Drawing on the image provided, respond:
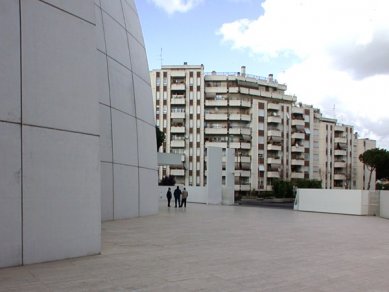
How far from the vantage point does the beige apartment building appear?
297 ft

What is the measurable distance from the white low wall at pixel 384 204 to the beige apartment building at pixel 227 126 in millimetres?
59069

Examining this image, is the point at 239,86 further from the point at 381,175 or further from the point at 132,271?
the point at 132,271

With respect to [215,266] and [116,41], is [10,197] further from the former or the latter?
[116,41]

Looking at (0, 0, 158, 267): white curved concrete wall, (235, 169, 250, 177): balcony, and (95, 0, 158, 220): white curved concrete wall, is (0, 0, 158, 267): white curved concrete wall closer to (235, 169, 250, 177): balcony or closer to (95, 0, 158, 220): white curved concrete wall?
(95, 0, 158, 220): white curved concrete wall

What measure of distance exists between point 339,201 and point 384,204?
288 cm

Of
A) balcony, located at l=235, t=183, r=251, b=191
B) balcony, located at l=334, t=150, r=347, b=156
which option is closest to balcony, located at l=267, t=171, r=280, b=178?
balcony, located at l=235, t=183, r=251, b=191

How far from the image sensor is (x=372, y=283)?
27.0 feet

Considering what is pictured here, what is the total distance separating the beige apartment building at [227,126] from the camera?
9056cm

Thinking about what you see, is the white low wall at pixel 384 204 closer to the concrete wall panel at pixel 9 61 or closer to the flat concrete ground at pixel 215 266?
the flat concrete ground at pixel 215 266

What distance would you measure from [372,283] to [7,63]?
846 cm

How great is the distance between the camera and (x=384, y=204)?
27859 mm

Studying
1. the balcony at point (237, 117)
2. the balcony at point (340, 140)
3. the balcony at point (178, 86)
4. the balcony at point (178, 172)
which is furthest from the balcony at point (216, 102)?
the balcony at point (340, 140)

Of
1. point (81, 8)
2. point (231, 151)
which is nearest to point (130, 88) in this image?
point (81, 8)

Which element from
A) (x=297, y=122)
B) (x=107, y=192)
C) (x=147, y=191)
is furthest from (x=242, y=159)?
(x=107, y=192)
